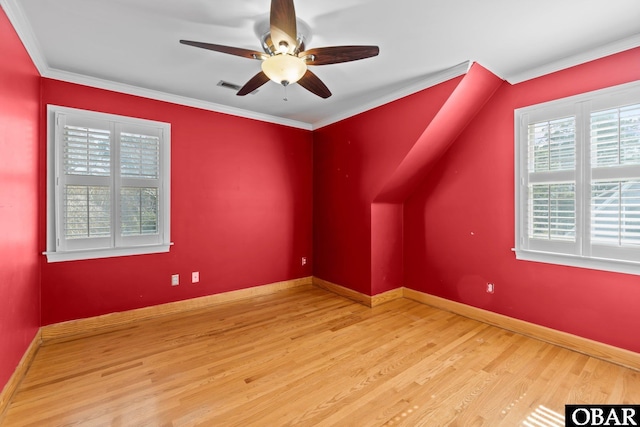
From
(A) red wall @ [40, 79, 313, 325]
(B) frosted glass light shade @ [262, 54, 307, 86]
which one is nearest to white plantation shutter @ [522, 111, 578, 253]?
(B) frosted glass light shade @ [262, 54, 307, 86]

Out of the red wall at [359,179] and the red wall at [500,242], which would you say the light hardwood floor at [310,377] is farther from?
the red wall at [359,179]

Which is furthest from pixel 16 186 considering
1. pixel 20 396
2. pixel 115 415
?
pixel 115 415

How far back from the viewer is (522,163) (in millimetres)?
2854

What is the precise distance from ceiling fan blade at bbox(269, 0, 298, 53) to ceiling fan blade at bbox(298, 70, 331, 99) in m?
0.39

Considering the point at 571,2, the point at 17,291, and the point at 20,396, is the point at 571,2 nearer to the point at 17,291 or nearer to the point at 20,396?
the point at 17,291

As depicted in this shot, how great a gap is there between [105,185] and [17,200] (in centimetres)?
88

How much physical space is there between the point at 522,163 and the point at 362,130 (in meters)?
1.80

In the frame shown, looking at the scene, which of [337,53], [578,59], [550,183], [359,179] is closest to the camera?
[337,53]

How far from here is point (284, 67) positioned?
183 centimetres

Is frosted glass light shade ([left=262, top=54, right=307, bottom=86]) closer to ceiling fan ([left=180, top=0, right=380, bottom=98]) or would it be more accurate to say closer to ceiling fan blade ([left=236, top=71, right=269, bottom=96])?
ceiling fan ([left=180, top=0, right=380, bottom=98])

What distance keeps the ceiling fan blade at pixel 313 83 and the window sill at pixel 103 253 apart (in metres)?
2.39

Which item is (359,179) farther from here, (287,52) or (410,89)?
(287,52)

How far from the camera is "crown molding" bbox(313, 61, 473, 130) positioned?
2676 mm

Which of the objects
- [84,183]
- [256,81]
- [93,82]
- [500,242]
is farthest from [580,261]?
[93,82]
